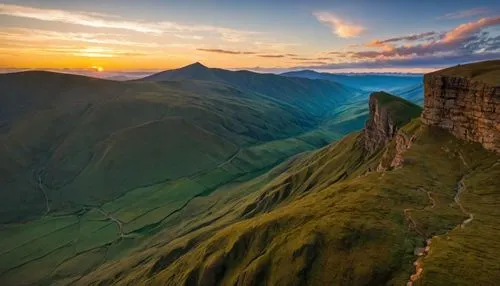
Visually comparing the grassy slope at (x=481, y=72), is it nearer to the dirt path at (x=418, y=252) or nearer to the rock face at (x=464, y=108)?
the rock face at (x=464, y=108)

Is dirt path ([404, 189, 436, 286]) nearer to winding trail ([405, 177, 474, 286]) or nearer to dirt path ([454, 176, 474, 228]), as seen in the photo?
winding trail ([405, 177, 474, 286])

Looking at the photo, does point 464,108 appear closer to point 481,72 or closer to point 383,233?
point 481,72

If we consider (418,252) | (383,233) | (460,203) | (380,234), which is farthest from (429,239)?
(460,203)

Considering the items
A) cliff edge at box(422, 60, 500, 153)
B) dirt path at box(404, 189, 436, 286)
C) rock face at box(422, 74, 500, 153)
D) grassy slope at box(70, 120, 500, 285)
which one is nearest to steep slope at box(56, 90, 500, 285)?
grassy slope at box(70, 120, 500, 285)

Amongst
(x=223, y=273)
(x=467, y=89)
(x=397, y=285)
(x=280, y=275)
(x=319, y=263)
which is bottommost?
(x=223, y=273)

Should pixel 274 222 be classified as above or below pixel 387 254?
below

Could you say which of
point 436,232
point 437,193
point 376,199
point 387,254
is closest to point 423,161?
point 437,193

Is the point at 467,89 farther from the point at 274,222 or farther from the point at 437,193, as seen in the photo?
the point at 274,222

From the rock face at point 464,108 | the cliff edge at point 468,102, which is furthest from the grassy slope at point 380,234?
the cliff edge at point 468,102
